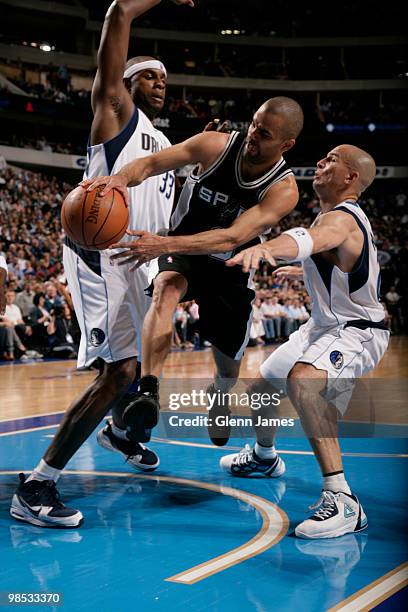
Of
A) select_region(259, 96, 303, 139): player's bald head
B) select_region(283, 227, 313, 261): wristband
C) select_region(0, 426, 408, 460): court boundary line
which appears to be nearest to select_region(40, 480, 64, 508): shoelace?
select_region(283, 227, 313, 261): wristband

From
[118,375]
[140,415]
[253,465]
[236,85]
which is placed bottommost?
[253,465]

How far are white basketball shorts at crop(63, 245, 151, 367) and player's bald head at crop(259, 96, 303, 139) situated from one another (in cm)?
120

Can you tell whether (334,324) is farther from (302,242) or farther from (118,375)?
(118,375)

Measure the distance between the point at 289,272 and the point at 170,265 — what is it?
776 millimetres

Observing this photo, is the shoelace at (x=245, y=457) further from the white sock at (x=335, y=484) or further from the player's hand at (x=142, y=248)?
the player's hand at (x=142, y=248)

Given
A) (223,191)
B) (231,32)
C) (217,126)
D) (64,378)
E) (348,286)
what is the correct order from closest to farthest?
(348,286) → (223,191) → (217,126) → (64,378) → (231,32)

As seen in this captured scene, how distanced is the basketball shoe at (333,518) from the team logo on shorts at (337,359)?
2.19 ft

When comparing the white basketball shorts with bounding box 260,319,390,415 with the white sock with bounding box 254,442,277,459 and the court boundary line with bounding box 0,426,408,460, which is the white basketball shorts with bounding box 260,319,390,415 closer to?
the white sock with bounding box 254,442,277,459

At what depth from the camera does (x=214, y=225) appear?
4.35m

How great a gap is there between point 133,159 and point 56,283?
10234 millimetres

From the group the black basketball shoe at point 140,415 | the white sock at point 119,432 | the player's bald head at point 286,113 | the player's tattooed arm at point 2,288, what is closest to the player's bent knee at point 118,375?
the black basketball shoe at point 140,415

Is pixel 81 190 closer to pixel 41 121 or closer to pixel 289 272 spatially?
pixel 289 272

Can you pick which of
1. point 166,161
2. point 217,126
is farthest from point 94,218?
point 217,126

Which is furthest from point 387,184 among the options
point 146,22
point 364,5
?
point 146,22
